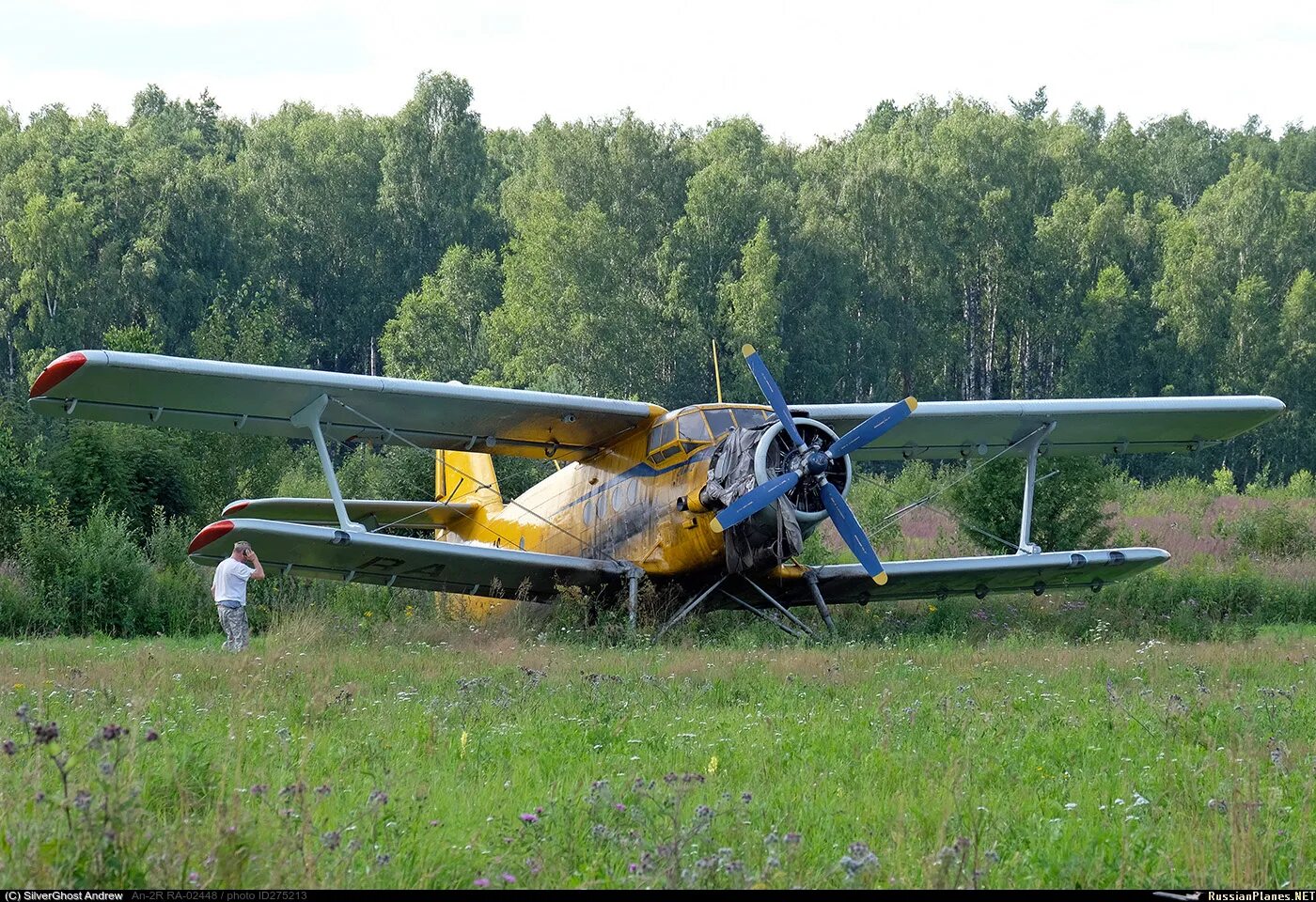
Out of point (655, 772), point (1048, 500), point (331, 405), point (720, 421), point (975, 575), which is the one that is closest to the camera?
point (655, 772)

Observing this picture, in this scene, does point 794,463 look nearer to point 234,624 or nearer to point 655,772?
point 234,624

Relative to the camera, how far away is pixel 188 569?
19906mm

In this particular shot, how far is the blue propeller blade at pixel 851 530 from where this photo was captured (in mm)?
15477

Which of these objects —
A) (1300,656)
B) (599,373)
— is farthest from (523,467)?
(599,373)

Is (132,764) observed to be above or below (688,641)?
above

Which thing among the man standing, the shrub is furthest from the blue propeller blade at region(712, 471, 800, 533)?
the shrub

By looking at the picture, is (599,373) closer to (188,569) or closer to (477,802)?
(188,569)

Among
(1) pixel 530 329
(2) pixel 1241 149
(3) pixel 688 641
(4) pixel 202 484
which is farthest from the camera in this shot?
(2) pixel 1241 149

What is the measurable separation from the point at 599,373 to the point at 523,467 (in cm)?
3002

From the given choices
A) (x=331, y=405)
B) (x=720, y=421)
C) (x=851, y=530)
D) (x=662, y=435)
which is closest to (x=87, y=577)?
(x=331, y=405)

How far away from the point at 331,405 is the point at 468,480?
4.76m

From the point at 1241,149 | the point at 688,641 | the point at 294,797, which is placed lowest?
the point at 688,641

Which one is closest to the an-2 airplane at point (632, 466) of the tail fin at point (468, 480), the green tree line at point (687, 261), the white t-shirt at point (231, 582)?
the tail fin at point (468, 480)

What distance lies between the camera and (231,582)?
14.7 meters
